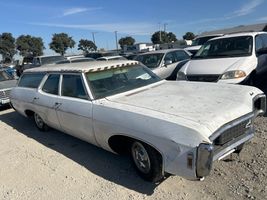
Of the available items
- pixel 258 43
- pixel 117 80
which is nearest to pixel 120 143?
pixel 117 80

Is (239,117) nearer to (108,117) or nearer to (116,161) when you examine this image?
(108,117)

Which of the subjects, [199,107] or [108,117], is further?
[108,117]

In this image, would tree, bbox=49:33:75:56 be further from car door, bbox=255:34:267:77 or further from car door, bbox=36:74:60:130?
car door, bbox=36:74:60:130

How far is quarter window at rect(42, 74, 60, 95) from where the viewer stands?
18.0 ft

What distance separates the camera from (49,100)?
553 centimetres

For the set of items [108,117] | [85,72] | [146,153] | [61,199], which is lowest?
[61,199]

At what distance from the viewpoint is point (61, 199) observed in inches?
147

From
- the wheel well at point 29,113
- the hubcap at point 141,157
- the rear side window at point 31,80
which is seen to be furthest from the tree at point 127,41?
the hubcap at point 141,157

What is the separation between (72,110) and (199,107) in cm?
213

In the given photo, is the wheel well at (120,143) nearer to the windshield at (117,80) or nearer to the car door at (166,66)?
the windshield at (117,80)

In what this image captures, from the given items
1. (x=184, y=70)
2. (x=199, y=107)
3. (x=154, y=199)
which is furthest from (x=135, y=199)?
(x=184, y=70)

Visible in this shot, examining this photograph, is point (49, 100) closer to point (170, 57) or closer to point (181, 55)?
point (170, 57)

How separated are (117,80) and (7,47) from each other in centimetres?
5720

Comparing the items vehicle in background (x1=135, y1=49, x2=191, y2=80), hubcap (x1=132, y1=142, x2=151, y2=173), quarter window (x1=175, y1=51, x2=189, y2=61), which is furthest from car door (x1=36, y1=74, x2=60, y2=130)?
quarter window (x1=175, y1=51, x2=189, y2=61)
